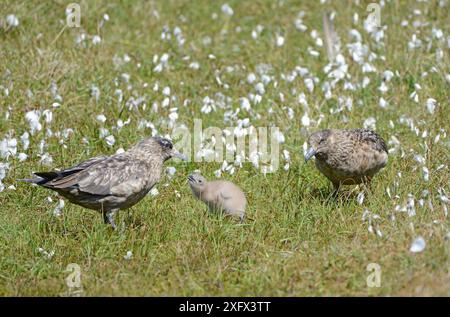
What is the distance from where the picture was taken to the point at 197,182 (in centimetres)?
698

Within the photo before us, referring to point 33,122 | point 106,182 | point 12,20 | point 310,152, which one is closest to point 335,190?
point 310,152

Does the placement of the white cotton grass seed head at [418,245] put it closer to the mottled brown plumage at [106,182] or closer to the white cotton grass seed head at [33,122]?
the mottled brown plumage at [106,182]

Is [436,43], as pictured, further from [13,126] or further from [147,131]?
[13,126]

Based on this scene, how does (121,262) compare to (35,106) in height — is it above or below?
below

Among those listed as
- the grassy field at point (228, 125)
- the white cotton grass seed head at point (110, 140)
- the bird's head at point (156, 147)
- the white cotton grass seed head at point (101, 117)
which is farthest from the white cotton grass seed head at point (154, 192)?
the white cotton grass seed head at point (101, 117)

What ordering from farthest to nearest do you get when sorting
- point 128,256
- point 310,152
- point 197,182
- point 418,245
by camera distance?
1. point 310,152
2. point 197,182
3. point 128,256
4. point 418,245

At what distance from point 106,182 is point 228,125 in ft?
7.91

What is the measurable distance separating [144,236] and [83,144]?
78.4 inches

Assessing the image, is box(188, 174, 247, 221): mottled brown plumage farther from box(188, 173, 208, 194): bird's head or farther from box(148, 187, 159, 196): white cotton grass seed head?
box(148, 187, 159, 196): white cotton grass seed head

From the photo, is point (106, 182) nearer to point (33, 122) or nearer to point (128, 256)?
point (128, 256)

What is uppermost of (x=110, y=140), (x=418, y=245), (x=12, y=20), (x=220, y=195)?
(x=12, y=20)

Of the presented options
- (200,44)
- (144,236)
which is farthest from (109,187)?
(200,44)

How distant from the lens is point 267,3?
472 inches

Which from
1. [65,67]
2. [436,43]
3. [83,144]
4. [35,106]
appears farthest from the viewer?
[436,43]
